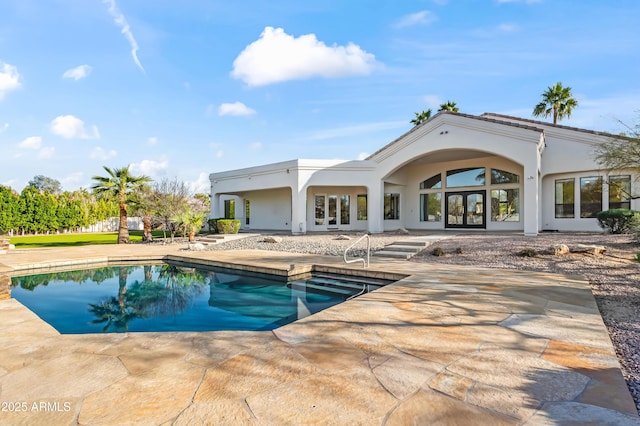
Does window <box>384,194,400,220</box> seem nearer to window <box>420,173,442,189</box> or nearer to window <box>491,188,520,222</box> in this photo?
window <box>420,173,442,189</box>

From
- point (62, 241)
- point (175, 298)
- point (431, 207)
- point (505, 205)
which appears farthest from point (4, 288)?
point (505, 205)

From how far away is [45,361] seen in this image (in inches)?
121

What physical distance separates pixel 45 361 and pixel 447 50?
14344mm

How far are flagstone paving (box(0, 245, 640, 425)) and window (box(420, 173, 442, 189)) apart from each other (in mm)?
16325

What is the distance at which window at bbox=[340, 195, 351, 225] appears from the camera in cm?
2105

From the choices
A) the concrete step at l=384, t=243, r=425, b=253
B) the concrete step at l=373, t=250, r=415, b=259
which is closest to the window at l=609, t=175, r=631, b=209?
the concrete step at l=384, t=243, r=425, b=253

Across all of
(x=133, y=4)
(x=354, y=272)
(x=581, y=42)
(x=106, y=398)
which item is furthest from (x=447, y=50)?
(x=106, y=398)

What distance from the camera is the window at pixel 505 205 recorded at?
17812mm

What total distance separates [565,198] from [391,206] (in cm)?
893

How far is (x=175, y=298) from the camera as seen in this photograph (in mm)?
7535

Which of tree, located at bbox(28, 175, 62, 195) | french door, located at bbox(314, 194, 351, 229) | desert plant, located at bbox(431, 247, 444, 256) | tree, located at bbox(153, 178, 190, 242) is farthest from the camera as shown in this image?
tree, located at bbox(28, 175, 62, 195)

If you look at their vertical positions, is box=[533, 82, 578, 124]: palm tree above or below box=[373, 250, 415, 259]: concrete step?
above

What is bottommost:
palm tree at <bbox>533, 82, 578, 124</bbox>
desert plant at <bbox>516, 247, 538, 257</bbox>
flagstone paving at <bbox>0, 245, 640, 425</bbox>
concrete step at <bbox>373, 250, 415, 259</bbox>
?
flagstone paving at <bbox>0, 245, 640, 425</bbox>

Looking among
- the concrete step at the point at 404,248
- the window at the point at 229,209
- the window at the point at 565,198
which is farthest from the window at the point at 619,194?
the window at the point at 229,209
